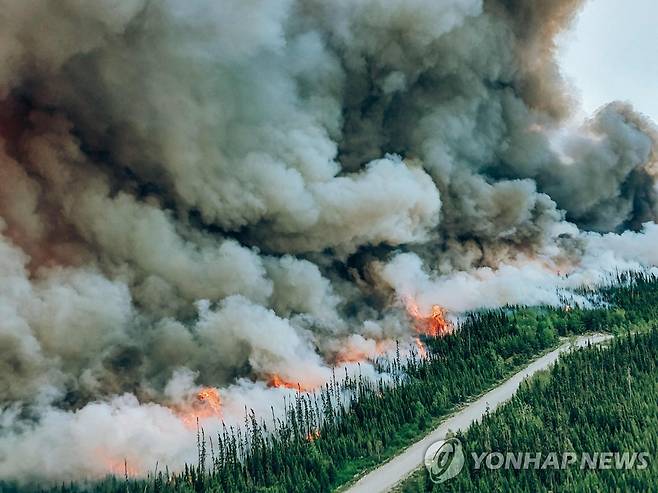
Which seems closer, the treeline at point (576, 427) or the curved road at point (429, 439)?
the treeline at point (576, 427)

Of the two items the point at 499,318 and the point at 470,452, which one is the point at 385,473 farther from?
the point at 499,318

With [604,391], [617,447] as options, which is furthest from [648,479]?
[604,391]
